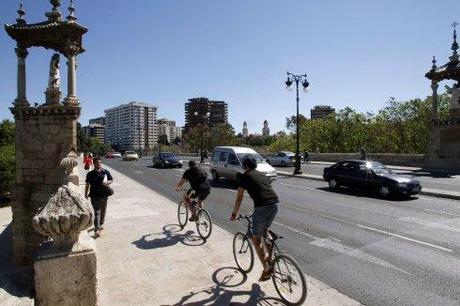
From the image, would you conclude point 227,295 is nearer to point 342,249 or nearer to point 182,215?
point 342,249

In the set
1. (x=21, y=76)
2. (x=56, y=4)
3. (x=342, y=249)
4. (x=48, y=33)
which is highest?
(x=56, y=4)

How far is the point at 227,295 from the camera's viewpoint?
231 inches

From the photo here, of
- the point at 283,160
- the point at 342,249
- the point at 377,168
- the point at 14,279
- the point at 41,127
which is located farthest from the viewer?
the point at 283,160

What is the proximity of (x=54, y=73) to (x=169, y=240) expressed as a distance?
419 inches

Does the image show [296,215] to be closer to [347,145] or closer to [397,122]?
[397,122]

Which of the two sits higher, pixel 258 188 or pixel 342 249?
pixel 258 188

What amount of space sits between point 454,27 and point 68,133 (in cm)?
3397

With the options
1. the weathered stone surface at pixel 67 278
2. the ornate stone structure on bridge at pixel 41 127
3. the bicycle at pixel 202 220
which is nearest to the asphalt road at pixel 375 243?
the bicycle at pixel 202 220

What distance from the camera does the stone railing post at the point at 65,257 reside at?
11.3ft

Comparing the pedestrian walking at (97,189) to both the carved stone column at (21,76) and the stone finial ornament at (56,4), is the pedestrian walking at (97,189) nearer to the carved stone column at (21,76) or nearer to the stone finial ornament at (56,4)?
the carved stone column at (21,76)

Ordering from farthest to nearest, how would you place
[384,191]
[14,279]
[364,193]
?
[364,193] < [384,191] < [14,279]

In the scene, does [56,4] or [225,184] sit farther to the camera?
[225,184]

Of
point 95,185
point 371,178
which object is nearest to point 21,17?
point 95,185

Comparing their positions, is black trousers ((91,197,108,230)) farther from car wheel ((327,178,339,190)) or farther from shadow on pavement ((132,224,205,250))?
car wheel ((327,178,339,190))
